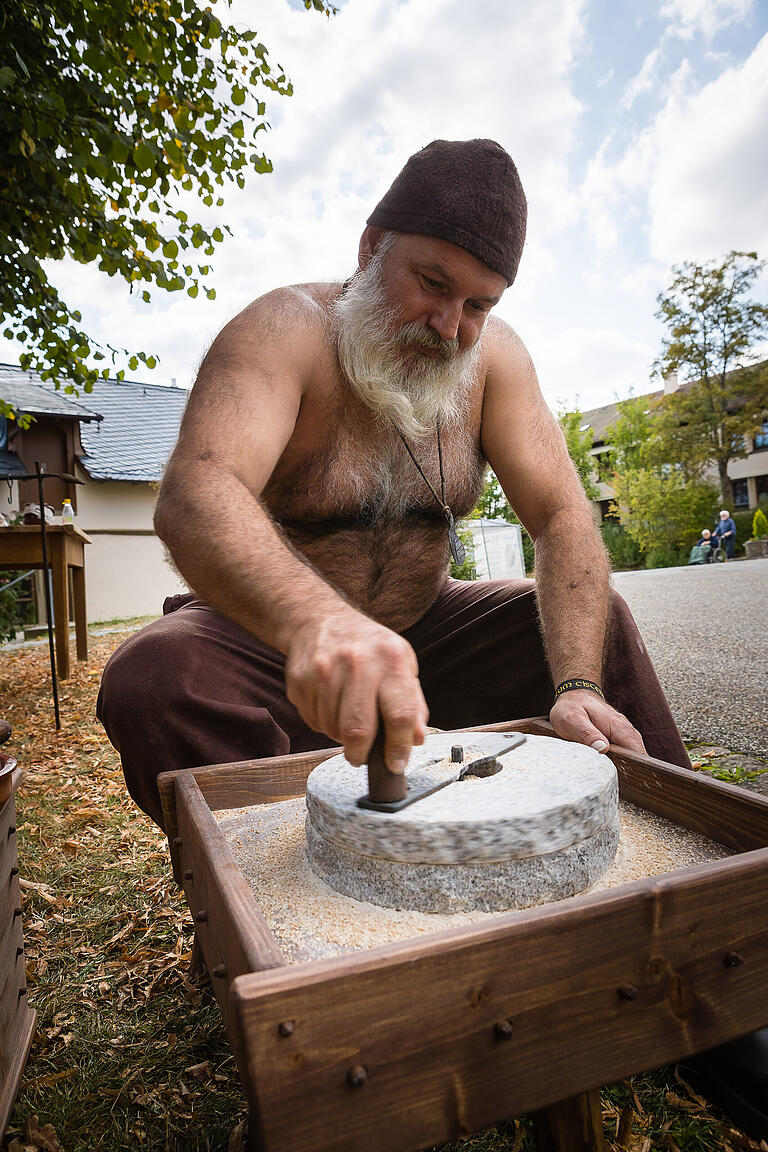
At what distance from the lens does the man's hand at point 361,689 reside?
927 millimetres

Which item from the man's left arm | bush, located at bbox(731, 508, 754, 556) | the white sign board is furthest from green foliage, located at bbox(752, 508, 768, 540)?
the man's left arm

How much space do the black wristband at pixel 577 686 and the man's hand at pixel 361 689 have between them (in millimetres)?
832

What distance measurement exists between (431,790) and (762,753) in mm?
2701

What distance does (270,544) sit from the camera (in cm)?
137

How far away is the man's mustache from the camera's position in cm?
199

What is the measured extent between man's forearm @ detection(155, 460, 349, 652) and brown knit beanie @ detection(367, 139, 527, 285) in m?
0.92

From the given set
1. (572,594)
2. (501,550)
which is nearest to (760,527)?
(501,550)

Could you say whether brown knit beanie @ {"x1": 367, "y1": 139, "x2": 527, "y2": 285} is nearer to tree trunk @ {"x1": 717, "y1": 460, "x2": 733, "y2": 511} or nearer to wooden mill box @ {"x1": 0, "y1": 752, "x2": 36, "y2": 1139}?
wooden mill box @ {"x1": 0, "y1": 752, "x2": 36, "y2": 1139}

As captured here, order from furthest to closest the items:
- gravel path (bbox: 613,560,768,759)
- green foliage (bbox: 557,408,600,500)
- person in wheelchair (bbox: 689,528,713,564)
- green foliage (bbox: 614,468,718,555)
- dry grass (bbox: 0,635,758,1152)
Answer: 1. green foliage (bbox: 557,408,600,500)
2. green foliage (bbox: 614,468,718,555)
3. person in wheelchair (bbox: 689,528,713,564)
4. gravel path (bbox: 613,560,768,759)
5. dry grass (bbox: 0,635,758,1152)

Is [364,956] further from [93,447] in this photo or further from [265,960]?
[93,447]

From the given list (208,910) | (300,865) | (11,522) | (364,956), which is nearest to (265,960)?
(364,956)

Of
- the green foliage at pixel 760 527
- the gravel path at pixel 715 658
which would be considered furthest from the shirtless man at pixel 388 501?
the green foliage at pixel 760 527

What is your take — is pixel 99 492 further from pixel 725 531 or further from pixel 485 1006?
pixel 725 531

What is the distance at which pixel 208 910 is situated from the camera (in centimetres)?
112
